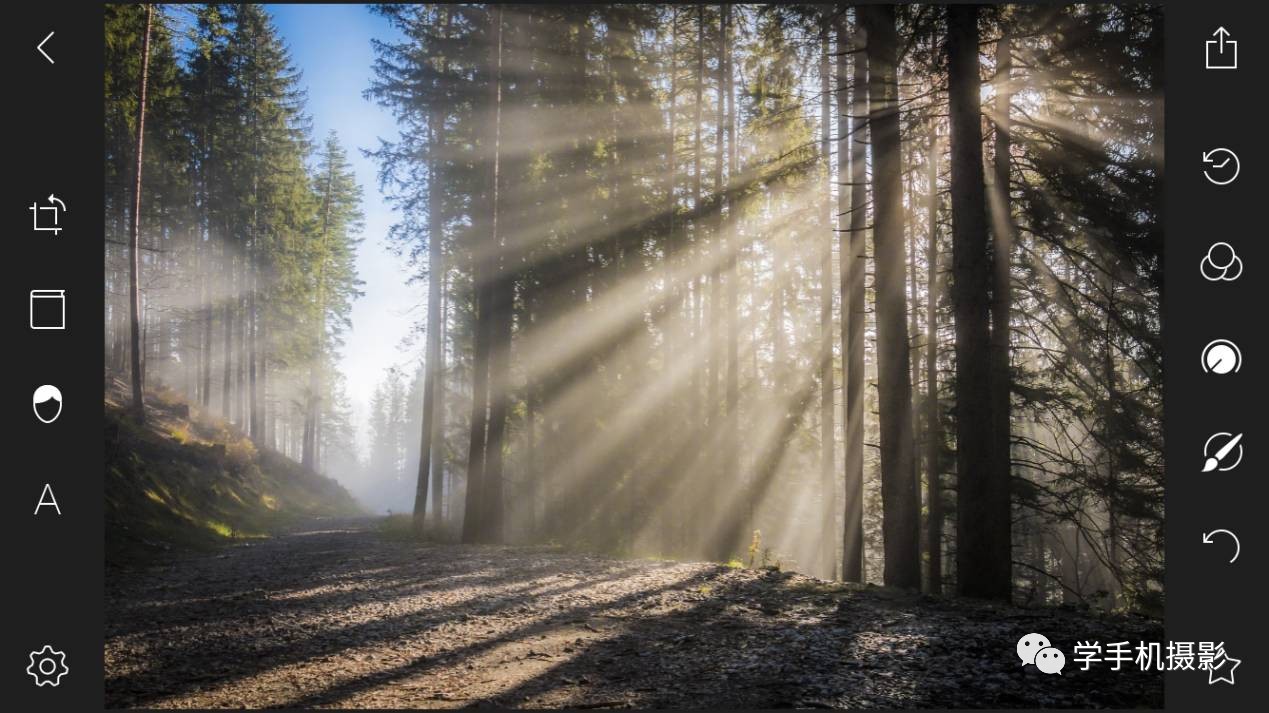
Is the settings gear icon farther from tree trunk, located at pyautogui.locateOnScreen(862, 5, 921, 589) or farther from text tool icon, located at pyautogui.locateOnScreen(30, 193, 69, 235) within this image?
tree trunk, located at pyautogui.locateOnScreen(862, 5, 921, 589)

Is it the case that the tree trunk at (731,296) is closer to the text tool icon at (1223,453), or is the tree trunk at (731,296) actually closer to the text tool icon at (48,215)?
the text tool icon at (1223,453)

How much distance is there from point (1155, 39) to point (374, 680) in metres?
Result: 12.1

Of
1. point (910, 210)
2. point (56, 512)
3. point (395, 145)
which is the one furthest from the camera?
point (395, 145)

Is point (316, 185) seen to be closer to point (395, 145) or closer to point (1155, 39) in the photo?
point (395, 145)

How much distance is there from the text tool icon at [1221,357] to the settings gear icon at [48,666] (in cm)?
618

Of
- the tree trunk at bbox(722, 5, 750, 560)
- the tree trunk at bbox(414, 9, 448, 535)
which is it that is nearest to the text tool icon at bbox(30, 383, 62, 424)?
the tree trunk at bbox(722, 5, 750, 560)

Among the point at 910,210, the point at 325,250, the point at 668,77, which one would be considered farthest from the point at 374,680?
the point at 325,250

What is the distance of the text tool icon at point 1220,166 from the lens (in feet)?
10.7

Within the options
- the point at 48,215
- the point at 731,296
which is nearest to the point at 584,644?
the point at 48,215

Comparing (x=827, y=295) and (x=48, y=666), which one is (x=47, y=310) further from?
(x=827, y=295)

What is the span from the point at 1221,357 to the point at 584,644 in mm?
5252

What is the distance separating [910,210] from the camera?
13.2 m

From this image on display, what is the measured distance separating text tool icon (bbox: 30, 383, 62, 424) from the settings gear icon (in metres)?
1.14

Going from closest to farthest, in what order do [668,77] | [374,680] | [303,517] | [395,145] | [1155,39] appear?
[374,680]
[1155,39]
[668,77]
[395,145]
[303,517]
